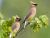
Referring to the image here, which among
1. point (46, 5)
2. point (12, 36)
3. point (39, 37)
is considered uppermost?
point (46, 5)

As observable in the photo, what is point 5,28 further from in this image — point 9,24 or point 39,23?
point 39,23

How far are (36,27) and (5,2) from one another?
2087 mm

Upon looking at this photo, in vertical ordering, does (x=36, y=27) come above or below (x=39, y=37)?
Result: above

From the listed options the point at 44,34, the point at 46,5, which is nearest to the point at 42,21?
the point at 44,34

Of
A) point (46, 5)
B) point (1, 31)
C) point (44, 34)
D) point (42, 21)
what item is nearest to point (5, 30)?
point (1, 31)

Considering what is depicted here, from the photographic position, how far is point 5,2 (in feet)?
9.45

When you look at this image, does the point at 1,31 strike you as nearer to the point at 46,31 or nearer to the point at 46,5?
the point at 46,31

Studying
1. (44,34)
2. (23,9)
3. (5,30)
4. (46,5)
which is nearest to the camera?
Answer: (5,30)

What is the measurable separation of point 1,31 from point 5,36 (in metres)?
0.02

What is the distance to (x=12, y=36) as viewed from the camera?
32.2 inches

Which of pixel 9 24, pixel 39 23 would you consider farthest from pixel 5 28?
pixel 39 23

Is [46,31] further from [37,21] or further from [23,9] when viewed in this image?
[37,21]

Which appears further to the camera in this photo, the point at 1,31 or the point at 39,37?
the point at 39,37

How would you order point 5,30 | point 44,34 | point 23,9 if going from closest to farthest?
point 5,30 → point 44,34 → point 23,9
